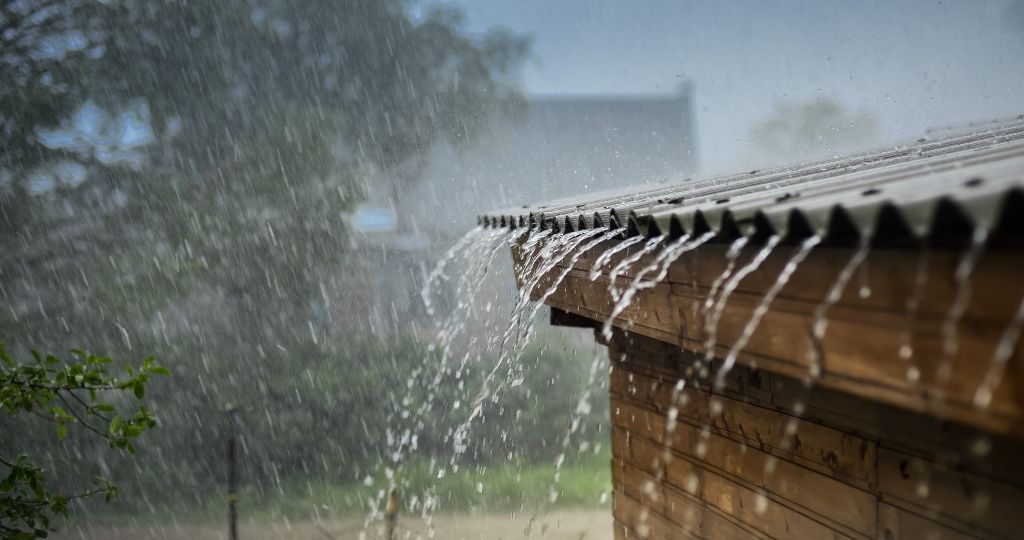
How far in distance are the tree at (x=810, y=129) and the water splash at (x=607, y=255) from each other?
2482 cm

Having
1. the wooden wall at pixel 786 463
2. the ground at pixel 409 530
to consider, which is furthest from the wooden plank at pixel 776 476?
the ground at pixel 409 530

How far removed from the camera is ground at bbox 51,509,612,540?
12.0 meters

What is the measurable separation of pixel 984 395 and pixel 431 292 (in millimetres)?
17778

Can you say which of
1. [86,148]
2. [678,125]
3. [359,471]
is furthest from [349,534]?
[678,125]

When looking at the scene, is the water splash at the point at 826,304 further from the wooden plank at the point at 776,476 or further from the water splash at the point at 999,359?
the wooden plank at the point at 776,476

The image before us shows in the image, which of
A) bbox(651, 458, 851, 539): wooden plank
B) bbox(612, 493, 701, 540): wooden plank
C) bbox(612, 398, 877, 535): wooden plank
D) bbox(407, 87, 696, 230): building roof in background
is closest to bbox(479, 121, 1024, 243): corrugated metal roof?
bbox(612, 398, 877, 535): wooden plank

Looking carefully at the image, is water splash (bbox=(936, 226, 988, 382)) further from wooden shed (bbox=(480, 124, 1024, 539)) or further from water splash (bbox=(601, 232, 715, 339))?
water splash (bbox=(601, 232, 715, 339))

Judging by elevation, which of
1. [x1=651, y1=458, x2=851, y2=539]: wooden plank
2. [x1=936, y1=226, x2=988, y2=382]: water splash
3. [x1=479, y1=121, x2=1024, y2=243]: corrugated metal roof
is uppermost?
[x1=479, y1=121, x2=1024, y2=243]: corrugated metal roof

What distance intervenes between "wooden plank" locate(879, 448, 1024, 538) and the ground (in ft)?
33.7

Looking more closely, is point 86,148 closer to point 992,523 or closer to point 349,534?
point 349,534

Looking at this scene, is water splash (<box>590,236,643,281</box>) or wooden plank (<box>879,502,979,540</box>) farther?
water splash (<box>590,236,643,281</box>)

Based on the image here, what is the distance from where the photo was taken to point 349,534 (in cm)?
1204

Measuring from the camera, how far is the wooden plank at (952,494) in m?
1.52

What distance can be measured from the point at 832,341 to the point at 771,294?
0.41ft
